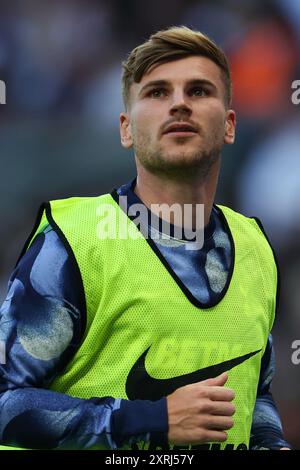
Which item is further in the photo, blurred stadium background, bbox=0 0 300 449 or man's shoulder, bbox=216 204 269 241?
blurred stadium background, bbox=0 0 300 449

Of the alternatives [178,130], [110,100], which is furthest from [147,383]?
[110,100]

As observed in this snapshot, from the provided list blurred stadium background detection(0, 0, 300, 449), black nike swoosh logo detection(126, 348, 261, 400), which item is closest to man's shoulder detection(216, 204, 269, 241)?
black nike swoosh logo detection(126, 348, 261, 400)

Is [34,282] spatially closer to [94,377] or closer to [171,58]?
[94,377]

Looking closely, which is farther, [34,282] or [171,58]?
[171,58]

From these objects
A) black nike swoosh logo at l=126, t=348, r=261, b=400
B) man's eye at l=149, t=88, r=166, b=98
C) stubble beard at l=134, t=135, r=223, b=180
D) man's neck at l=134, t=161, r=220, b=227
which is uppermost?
man's eye at l=149, t=88, r=166, b=98

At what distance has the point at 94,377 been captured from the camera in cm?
193

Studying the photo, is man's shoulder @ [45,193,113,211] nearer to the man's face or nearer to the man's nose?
the man's face

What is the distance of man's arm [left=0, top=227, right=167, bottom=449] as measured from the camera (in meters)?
1.83

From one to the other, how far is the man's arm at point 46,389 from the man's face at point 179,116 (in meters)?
0.42

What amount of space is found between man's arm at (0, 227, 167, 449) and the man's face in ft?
1.37

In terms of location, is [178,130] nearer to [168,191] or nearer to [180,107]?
[180,107]

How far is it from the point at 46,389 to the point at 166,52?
0.92 meters

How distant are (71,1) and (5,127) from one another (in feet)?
2.90
